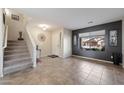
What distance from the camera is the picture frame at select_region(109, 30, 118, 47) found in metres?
4.21

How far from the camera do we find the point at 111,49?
4.43 meters

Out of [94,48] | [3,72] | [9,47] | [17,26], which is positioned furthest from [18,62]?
[94,48]

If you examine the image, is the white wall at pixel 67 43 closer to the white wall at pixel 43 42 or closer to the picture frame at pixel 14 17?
the white wall at pixel 43 42

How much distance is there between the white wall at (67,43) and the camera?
6062 mm

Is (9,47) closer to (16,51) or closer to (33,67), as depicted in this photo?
(16,51)

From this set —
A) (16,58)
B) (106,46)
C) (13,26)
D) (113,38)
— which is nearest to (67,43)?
(106,46)

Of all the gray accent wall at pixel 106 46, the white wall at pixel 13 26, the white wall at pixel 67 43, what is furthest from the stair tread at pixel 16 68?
the gray accent wall at pixel 106 46

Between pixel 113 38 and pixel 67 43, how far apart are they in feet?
10.5

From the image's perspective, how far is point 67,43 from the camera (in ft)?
20.9

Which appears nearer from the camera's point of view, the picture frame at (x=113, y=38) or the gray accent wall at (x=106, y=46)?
the gray accent wall at (x=106, y=46)

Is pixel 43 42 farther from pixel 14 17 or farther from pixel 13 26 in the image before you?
pixel 14 17

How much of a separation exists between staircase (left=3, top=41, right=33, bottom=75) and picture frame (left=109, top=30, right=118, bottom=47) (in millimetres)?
4477

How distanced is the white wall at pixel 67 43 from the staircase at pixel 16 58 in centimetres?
293

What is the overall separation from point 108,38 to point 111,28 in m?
0.58
